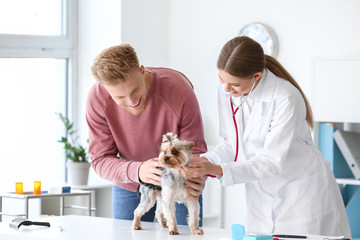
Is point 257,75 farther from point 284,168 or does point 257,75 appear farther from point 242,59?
point 284,168

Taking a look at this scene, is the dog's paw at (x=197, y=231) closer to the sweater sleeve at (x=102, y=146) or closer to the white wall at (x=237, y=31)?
the sweater sleeve at (x=102, y=146)

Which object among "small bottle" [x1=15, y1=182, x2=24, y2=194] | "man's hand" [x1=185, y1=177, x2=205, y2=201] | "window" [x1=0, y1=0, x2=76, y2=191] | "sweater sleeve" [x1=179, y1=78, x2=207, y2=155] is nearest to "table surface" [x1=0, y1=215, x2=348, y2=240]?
"man's hand" [x1=185, y1=177, x2=205, y2=201]

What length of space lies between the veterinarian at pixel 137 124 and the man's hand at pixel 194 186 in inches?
7.5

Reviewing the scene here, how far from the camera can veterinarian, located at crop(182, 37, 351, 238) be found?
2242 millimetres

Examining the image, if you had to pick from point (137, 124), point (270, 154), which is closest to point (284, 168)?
point (270, 154)

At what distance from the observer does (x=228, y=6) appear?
484 centimetres

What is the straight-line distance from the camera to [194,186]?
7.30 ft

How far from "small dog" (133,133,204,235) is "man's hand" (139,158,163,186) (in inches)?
1.1

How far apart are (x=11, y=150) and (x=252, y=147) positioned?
2857mm

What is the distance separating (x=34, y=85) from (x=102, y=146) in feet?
8.20

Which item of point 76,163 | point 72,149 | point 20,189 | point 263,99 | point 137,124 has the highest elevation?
point 263,99

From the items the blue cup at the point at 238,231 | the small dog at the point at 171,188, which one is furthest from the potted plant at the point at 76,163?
the blue cup at the point at 238,231

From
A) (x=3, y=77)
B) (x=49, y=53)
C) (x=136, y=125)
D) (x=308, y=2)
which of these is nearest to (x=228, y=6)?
(x=308, y=2)

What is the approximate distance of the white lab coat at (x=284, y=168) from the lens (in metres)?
2.25
